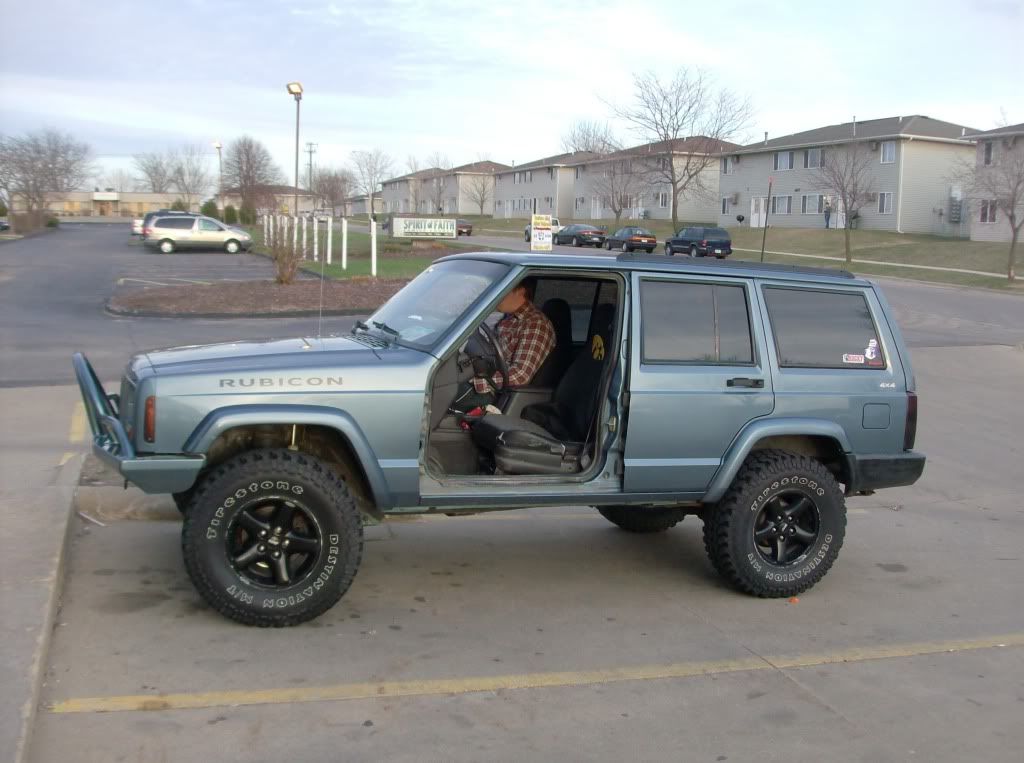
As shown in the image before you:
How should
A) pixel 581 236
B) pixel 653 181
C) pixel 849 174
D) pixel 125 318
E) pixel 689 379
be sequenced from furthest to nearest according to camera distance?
pixel 653 181
pixel 581 236
pixel 849 174
pixel 125 318
pixel 689 379

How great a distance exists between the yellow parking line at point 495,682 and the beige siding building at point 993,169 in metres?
46.8

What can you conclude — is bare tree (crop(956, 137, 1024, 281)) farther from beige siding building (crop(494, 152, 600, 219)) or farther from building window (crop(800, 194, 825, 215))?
beige siding building (crop(494, 152, 600, 219))

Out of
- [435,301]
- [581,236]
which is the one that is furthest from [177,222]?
[435,301]

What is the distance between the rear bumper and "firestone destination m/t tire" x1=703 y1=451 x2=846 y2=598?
148mm

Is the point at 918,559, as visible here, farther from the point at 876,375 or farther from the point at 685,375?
the point at 685,375

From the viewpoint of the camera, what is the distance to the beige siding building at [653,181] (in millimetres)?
66625

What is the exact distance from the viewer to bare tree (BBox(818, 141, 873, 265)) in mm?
50438

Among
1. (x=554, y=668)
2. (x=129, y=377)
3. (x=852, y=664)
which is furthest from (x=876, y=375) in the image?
(x=129, y=377)

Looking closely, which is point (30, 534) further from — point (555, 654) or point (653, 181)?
point (653, 181)

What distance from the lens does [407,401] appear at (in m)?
5.09

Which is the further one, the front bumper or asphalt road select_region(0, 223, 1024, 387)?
asphalt road select_region(0, 223, 1024, 387)

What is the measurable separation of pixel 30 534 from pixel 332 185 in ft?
242

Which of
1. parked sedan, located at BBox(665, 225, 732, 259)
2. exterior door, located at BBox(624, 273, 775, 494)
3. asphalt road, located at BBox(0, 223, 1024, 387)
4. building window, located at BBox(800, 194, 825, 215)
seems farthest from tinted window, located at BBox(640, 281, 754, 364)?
building window, located at BBox(800, 194, 825, 215)

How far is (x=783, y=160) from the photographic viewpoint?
66625 millimetres
